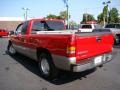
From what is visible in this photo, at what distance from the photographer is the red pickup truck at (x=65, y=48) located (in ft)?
16.3

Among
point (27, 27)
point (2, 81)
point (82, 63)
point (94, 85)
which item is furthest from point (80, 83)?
point (27, 27)

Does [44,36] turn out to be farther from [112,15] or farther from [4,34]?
[112,15]

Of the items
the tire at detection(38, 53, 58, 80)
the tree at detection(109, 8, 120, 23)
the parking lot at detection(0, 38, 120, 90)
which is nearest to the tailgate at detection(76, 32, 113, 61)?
the parking lot at detection(0, 38, 120, 90)

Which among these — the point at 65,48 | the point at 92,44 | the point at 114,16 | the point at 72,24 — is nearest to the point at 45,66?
the point at 65,48

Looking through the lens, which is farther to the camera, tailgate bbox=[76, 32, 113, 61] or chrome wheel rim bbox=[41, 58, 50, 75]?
chrome wheel rim bbox=[41, 58, 50, 75]

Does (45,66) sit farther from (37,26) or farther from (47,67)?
(37,26)

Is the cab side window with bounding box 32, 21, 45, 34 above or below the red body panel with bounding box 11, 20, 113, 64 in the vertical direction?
above

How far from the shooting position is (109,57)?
6348mm

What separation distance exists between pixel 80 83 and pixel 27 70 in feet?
8.19

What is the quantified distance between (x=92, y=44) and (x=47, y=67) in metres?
1.68

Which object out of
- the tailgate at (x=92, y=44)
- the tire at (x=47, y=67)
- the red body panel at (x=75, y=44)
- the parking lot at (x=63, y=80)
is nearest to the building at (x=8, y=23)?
the parking lot at (x=63, y=80)

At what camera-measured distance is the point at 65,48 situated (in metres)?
5.04

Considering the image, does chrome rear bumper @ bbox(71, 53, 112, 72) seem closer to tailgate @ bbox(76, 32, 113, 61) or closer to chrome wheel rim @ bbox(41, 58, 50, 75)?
tailgate @ bbox(76, 32, 113, 61)

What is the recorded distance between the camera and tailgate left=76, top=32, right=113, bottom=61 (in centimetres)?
502
